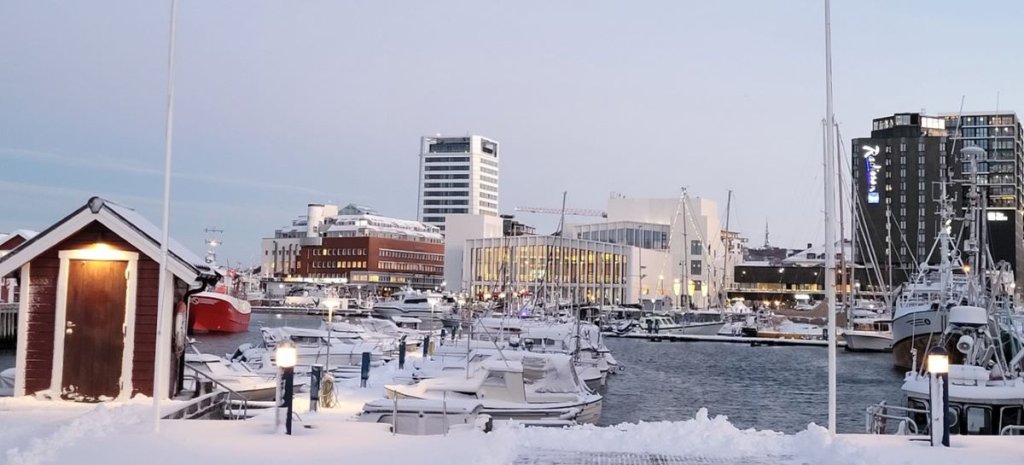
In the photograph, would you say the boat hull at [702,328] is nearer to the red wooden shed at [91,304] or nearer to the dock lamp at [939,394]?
the red wooden shed at [91,304]

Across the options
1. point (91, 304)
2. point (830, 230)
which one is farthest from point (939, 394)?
point (91, 304)

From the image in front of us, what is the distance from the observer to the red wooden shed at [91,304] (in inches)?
717

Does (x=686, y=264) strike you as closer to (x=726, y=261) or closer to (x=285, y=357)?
(x=726, y=261)

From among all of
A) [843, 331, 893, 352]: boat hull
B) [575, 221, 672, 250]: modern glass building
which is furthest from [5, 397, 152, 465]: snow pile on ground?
[575, 221, 672, 250]: modern glass building

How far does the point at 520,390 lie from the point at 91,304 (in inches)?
568

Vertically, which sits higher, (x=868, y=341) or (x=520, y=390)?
(x=520, y=390)

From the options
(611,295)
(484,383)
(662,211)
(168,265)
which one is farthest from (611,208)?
(168,265)

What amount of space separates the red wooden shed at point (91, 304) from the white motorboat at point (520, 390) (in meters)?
9.66

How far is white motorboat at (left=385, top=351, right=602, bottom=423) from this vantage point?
28391 millimetres

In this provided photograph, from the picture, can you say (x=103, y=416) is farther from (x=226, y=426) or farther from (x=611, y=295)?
(x=611, y=295)

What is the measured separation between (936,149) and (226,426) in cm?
17825

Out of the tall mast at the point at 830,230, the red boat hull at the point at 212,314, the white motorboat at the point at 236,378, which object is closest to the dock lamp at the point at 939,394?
the tall mast at the point at 830,230

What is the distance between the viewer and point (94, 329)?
18391 mm

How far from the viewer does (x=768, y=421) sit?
133 ft
